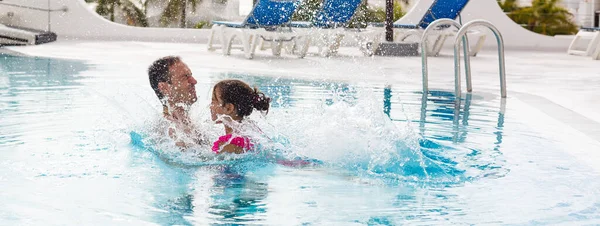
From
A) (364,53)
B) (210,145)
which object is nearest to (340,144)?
(210,145)

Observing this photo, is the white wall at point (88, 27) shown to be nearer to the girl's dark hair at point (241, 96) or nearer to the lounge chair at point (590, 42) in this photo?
the lounge chair at point (590, 42)

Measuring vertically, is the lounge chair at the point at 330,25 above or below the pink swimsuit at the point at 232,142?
below

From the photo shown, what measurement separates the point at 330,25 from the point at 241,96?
335 inches

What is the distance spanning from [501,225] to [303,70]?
6921 mm

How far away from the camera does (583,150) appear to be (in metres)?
5.16

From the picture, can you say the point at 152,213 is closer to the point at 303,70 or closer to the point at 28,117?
the point at 28,117

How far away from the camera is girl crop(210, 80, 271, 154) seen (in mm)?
4516

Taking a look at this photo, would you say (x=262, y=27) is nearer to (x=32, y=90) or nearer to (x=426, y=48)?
(x=426, y=48)

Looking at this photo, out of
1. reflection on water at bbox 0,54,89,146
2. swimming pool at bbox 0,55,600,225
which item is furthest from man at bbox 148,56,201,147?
reflection on water at bbox 0,54,89,146

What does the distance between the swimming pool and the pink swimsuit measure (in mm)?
98

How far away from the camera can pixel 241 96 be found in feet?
14.9

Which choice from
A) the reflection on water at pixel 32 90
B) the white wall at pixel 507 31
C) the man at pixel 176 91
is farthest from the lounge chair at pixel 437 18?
the man at pixel 176 91

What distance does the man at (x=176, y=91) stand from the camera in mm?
4762

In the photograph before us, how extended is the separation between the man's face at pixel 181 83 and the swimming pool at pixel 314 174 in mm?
230
